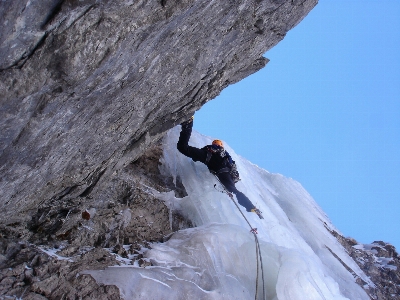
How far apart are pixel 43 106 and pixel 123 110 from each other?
3.59 ft

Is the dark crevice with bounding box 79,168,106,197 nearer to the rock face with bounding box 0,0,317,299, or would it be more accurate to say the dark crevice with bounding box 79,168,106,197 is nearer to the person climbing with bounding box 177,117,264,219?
the rock face with bounding box 0,0,317,299

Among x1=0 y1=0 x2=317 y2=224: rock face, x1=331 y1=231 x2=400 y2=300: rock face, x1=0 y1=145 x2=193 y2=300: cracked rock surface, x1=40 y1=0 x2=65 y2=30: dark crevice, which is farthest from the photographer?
x1=331 y1=231 x2=400 y2=300: rock face

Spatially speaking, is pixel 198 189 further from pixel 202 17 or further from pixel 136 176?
pixel 202 17

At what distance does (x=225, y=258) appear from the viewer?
4688 millimetres

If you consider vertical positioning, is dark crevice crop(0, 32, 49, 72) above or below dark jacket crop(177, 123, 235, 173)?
below

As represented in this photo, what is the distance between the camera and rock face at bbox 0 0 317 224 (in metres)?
2.44

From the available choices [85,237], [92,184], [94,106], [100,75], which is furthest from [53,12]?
[85,237]

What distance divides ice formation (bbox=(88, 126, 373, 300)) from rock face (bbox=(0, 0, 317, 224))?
122 centimetres

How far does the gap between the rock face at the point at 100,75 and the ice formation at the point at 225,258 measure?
122 cm

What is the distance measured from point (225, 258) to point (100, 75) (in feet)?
9.52

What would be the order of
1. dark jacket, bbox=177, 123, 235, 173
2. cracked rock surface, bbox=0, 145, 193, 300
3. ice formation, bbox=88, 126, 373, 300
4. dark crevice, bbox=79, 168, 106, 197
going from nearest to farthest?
cracked rock surface, bbox=0, 145, 193, 300 < ice formation, bbox=88, 126, 373, 300 < dark crevice, bbox=79, 168, 106, 197 < dark jacket, bbox=177, 123, 235, 173

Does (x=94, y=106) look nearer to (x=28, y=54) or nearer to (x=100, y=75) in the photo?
(x=100, y=75)

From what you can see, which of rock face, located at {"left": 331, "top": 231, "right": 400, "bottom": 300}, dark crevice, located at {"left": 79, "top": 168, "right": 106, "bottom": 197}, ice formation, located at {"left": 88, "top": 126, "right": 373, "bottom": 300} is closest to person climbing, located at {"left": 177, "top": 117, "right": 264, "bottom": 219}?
ice formation, located at {"left": 88, "top": 126, "right": 373, "bottom": 300}

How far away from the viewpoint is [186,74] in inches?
165
